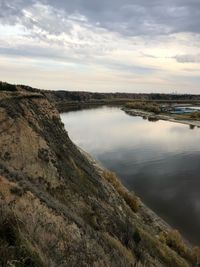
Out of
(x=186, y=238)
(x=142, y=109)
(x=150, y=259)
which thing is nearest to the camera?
(x=150, y=259)

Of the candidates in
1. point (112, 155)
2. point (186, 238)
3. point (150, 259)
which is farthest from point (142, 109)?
point (150, 259)

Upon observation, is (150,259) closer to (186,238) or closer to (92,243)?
(92,243)

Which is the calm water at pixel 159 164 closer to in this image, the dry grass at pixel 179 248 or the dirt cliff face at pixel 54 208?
the dry grass at pixel 179 248

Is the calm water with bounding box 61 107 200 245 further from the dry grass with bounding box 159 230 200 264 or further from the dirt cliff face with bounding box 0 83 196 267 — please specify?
the dirt cliff face with bounding box 0 83 196 267

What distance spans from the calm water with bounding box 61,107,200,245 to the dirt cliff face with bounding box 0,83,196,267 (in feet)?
10.5

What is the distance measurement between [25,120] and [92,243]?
815 centimetres

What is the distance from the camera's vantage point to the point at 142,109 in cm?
12188

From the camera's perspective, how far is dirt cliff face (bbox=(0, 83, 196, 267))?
7062 millimetres

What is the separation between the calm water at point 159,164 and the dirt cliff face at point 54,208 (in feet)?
10.5

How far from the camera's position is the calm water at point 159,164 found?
78.8 ft

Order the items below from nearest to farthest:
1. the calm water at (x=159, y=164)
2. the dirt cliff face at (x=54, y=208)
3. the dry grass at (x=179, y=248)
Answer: the dirt cliff face at (x=54, y=208) → the dry grass at (x=179, y=248) → the calm water at (x=159, y=164)

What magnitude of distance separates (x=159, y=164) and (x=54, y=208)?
2842 centimetres

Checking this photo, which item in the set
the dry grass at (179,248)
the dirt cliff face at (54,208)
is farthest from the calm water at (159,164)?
the dirt cliff face at (54,208)

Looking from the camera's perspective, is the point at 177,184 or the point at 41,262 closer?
the point at 41,262
